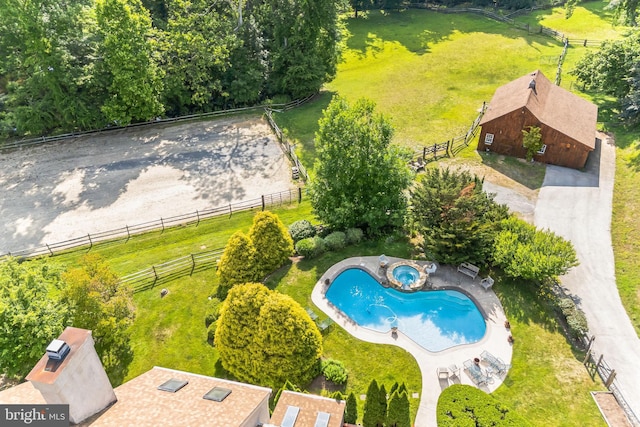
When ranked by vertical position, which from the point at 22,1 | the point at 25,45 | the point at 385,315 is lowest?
the point at 385,315

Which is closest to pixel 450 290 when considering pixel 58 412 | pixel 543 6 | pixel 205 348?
pixel 205 348

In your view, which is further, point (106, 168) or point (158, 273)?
point (106, 168)

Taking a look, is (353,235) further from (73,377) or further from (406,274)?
(73,377)

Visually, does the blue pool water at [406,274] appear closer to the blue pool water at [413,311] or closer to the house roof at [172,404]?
the blue pool water at [413,311]

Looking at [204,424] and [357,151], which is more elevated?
[357,151]

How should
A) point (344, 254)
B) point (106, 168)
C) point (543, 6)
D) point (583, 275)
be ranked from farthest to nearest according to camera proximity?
point (543, 6)
point (106, 168)
point (344, 254)
point (583, 275)

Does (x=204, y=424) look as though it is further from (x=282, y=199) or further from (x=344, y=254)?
(x=282, y=199)

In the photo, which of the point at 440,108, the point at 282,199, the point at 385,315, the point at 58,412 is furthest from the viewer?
the point at 440,108
